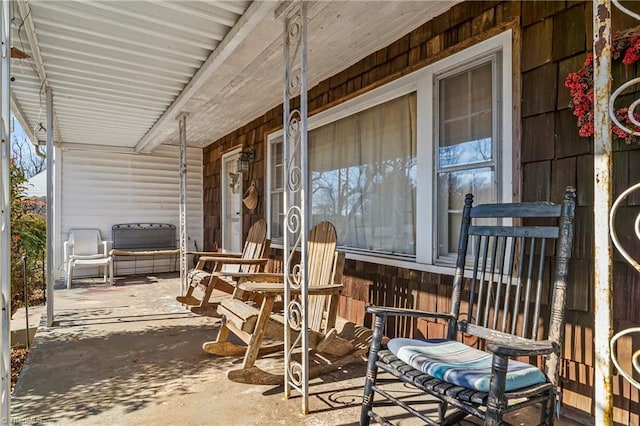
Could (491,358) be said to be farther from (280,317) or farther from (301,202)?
(280,317)

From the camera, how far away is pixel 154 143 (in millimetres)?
6637

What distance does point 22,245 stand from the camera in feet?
17.7

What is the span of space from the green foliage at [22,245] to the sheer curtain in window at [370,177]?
3.94 m

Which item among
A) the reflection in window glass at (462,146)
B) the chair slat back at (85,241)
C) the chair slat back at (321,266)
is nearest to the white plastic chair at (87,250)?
the chair slat back at (85,241)

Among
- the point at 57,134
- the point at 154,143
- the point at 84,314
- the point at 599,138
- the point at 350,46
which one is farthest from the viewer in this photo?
the point at 154,143

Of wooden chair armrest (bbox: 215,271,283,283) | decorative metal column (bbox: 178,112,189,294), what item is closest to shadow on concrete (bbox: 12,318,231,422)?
wooden chair armrest (bbox: 215,271,283,283)

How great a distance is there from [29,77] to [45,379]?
2.82 meters

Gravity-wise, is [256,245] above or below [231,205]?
below

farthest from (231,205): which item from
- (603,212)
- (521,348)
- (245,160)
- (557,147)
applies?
(603,212)

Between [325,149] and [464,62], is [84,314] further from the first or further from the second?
[464,62]

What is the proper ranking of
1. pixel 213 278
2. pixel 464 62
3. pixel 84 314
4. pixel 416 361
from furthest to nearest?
pixel 84 314, pixel 213 278, pixel 464 62, pixel 416 361

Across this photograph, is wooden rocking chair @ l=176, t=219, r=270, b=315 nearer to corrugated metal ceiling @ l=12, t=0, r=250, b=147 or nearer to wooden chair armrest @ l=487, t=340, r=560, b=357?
corrugated metal ceiling @ l=12, t=0, r=250, b=147

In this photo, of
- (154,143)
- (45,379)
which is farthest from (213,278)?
(154,143)

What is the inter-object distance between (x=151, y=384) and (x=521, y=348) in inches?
86.5
